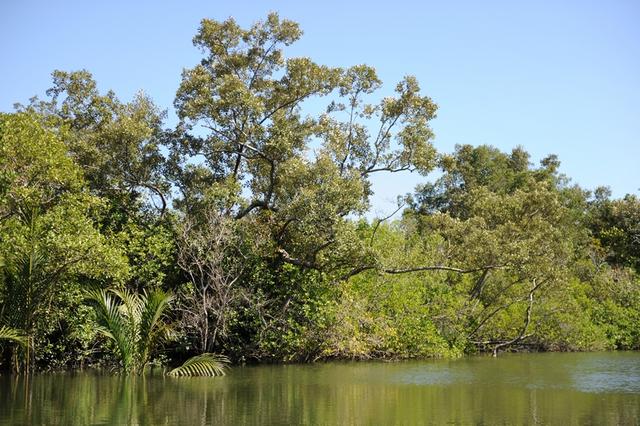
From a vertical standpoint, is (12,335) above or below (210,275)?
below

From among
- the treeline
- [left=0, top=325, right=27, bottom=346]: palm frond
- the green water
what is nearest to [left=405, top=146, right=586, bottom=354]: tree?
the treeline

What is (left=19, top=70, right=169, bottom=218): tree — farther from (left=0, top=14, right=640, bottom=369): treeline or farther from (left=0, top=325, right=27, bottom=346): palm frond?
(left=0, top=325, right=27, bottom=346): palm frond

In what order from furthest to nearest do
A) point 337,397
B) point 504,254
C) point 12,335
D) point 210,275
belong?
point 504,254 → point 210,275 → point 12,335 → point 337,397

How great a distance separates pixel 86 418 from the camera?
11.8 metres

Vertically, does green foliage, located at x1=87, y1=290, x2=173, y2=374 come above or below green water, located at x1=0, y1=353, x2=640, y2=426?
above

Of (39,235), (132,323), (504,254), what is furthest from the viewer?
(504,254)

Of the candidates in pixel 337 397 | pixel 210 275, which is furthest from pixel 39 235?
pixel 337 397

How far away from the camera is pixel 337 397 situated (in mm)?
15156

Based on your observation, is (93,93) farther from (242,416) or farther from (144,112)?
(242,416)

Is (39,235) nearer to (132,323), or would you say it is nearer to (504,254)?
(132,323)

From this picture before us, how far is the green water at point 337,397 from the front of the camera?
39.4 feet

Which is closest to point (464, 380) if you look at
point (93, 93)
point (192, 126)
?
point (192, 126)

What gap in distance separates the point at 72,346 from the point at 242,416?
11548mm

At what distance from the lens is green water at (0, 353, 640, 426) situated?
12.0m
